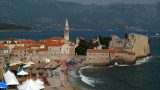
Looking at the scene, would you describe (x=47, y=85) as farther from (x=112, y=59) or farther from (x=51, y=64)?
(x=112, y=59)

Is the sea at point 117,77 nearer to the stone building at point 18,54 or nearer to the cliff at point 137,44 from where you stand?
the cliff at point 137,44

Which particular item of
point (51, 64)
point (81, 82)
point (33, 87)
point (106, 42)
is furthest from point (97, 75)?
point (106, 42)

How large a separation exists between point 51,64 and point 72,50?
17.0m

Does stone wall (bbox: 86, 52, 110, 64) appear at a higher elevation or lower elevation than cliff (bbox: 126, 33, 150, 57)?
lower

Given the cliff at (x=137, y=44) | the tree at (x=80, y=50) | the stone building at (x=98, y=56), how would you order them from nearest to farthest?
the stone building at (x=98, y=56) < the cliff at (x=137, y=44) < the tree at (x=80, y=50)

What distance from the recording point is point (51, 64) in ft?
210

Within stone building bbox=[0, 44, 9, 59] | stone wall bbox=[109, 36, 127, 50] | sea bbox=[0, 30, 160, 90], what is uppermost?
stone wall bbox=[109, 36, 127, 50]

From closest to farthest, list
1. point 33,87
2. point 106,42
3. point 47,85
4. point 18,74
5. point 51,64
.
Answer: point 33,87 < point 47,85 < point 18,74 < point 51,64 < point 106,42

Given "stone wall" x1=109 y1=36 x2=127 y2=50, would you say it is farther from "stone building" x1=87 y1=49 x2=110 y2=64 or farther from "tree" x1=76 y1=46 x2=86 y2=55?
"stone building" x1=87 y1=49 x2=110 y2=64

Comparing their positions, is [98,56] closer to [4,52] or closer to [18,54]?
[18,54]

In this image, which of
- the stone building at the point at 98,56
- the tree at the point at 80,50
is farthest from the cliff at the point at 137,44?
the tree at the point at 80,50

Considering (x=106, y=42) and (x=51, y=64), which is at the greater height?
(x=106, y=42)

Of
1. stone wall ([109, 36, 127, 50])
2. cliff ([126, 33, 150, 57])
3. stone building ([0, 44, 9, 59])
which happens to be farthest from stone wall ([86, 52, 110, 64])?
stone building ([0, 44, 9, 59])

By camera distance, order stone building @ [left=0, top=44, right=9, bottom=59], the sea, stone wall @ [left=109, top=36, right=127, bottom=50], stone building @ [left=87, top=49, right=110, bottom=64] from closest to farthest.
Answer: the sea
stone building @ [left=0, top=44, right=9, bottom=59]
stone building @ [left=87, top=49, right=110, bottom=64]
stone wall @ [left=109, top=36, right=127, bottom=50]
